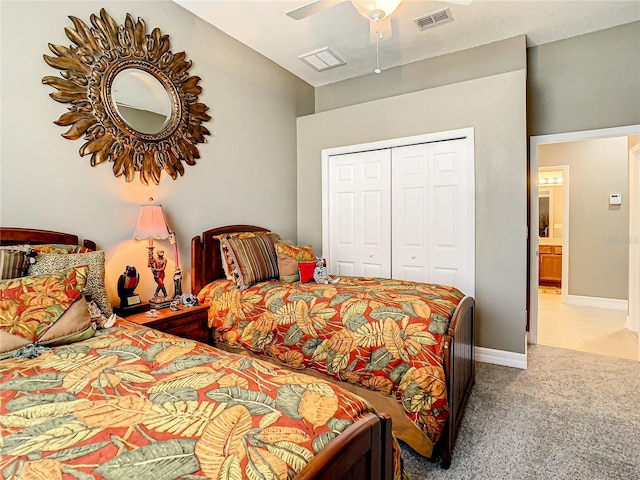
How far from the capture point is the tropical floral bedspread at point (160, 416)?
79 centimetres

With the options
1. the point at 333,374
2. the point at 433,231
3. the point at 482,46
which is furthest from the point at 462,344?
the point at 482,46

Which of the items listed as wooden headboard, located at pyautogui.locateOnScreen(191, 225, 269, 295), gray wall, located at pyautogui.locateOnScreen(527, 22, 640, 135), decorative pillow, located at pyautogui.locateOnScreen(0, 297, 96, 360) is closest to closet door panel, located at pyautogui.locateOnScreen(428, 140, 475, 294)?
gray wall, located at pyautogui.locateOnScreen(527, 22, 640, 135)

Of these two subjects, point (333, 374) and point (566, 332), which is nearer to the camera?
point (333, 374)

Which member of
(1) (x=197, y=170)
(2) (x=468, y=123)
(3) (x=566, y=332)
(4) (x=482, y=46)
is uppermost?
(4) (x=482, y=46)

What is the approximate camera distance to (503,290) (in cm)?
318

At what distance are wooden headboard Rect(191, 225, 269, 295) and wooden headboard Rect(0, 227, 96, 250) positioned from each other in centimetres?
85

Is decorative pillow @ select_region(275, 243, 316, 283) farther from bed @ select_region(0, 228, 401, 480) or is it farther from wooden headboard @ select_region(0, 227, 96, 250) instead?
bed @ select_region(0, 228, 401, 480)

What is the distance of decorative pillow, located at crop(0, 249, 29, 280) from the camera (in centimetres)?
166

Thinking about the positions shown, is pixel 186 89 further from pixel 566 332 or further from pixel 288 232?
pixel 566 332

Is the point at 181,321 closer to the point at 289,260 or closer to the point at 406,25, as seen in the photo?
the point at 289,260

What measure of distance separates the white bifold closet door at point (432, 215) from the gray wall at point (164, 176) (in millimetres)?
1306

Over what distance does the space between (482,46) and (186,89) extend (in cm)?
292

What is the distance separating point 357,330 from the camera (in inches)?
83.0

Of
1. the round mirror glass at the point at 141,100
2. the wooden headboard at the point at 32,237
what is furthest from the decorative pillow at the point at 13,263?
the round mirror glass at the point at 141,100
